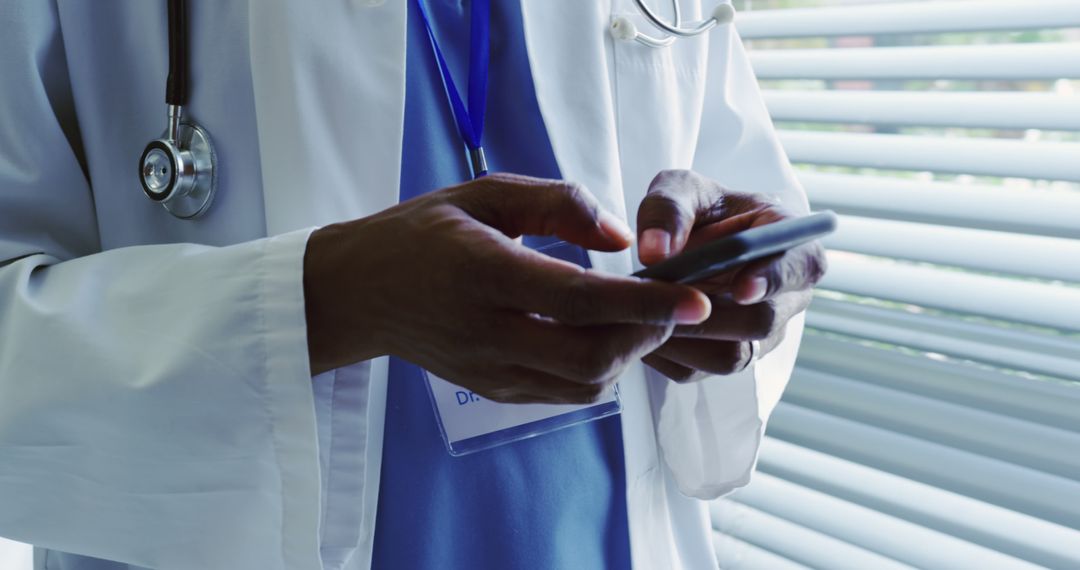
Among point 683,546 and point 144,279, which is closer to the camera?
point 144,279

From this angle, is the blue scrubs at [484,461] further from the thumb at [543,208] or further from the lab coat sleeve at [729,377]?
the thumb at [543,208]

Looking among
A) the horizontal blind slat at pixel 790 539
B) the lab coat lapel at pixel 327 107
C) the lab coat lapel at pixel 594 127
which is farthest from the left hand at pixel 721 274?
the horizontal blind slat at pixel 790 539

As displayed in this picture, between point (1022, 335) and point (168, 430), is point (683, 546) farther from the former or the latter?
point (168, 430)

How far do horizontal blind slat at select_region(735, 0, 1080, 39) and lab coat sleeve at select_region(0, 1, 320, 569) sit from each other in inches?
31.9

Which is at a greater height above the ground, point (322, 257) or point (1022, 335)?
point (322, 257)

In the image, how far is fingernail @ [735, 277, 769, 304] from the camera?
585 millimetres

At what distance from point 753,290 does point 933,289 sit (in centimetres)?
57

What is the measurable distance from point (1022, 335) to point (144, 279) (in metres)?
0.92

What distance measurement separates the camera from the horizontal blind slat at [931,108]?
932mm

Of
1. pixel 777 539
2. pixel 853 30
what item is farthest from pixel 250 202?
pixel 777 539

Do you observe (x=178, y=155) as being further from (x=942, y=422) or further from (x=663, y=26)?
(x=942, y=422)

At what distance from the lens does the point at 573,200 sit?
567 mm

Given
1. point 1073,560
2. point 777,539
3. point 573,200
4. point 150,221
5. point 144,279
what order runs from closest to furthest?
point 573,200, point 144,279, point 150,221, point 1073,560, point 777,539

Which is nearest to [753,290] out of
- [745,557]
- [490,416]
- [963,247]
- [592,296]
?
[592,296]
